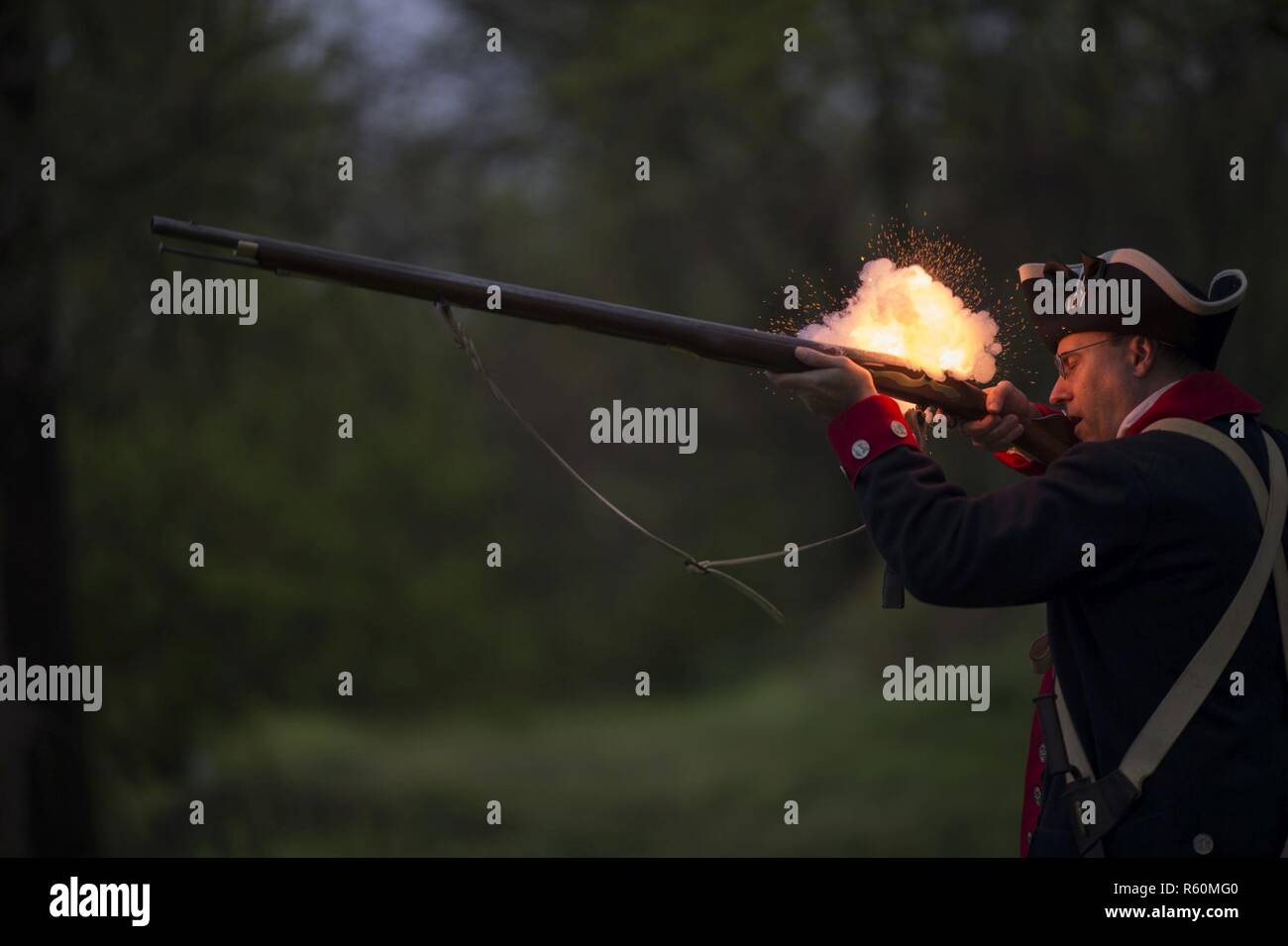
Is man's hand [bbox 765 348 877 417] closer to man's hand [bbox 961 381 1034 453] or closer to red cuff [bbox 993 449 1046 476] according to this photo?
man's hand [bbox 961 381 1034 453]

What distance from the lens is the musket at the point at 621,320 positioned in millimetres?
4418

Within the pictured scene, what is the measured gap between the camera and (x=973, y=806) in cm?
1234

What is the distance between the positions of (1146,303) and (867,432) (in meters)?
0.84

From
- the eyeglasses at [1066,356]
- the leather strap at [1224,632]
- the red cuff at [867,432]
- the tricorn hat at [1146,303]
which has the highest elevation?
the tricorn hat at [1146,303]

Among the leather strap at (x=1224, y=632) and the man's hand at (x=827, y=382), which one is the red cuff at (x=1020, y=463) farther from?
the leather strap at (x=1224, y=632)

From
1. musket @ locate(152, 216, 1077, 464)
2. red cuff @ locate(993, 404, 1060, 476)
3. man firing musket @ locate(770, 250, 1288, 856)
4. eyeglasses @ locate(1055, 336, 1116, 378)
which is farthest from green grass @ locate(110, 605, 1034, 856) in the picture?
man firing musket @ locate(770, 250, 1288, 856)

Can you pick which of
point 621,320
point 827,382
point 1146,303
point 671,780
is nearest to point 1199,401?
point 1146,303

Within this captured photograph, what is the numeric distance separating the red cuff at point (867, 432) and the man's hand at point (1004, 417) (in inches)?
19.9

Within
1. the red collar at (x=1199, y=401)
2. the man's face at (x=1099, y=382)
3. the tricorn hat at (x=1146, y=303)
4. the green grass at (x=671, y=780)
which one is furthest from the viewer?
the green grass at (x=671, y=780)

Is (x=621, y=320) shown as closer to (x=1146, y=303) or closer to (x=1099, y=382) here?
(x=1099, y=382)

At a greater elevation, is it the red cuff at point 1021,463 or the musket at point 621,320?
the musket at point 621,320

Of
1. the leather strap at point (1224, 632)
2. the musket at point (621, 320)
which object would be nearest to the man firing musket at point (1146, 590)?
the leather strap at point (1224, 632)
